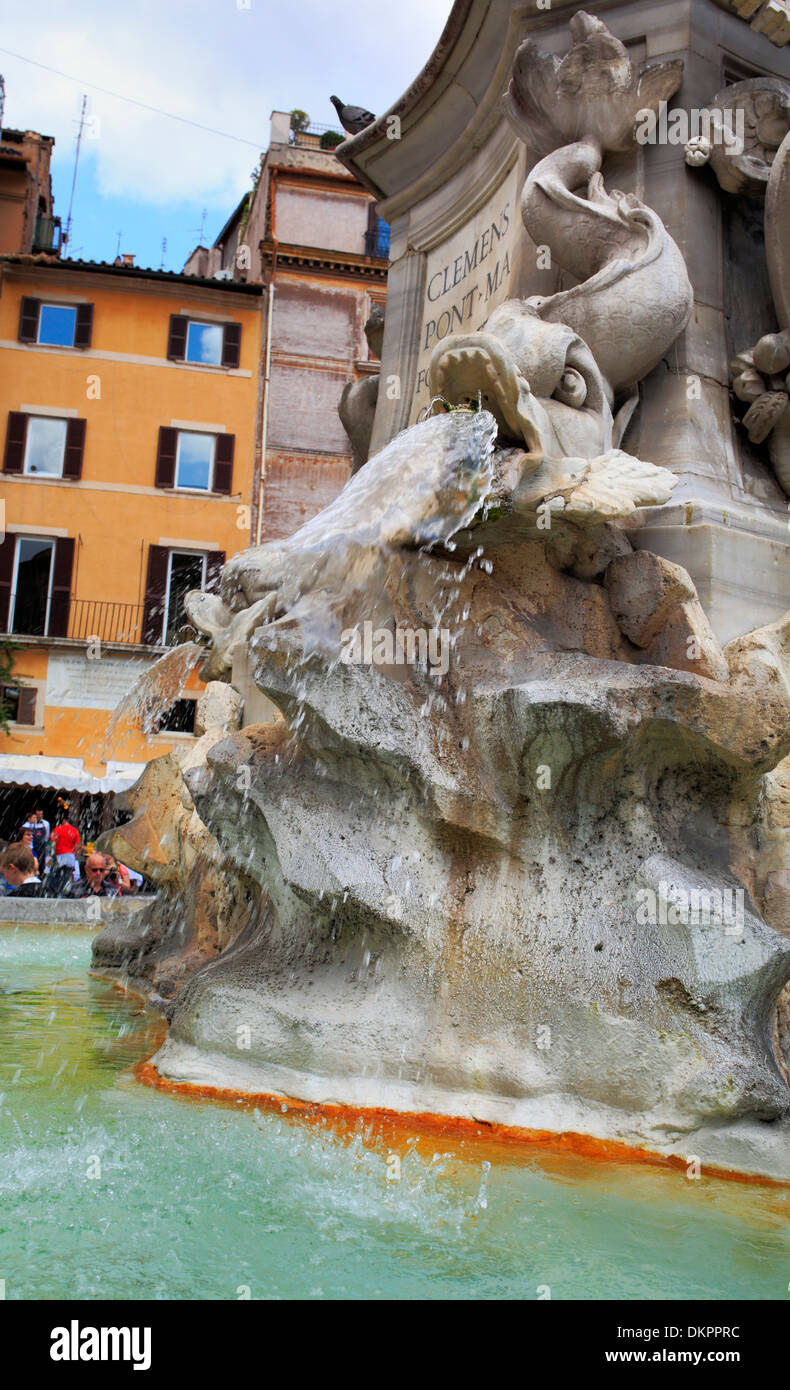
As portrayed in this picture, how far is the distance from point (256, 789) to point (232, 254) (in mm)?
33503

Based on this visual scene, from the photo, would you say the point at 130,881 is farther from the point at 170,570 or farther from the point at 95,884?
the point at 170,570

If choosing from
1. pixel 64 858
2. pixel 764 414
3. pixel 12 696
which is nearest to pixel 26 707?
pixel 12 696

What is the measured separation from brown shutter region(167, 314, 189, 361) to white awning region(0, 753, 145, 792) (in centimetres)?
1050

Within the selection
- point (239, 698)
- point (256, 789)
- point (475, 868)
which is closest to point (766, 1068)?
point (475, 868)

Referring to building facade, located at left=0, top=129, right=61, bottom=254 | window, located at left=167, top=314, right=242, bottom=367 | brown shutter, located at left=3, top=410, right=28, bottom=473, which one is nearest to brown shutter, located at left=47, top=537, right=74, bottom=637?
brown shutter, located at left=3, top=410, right=28, bottom=473

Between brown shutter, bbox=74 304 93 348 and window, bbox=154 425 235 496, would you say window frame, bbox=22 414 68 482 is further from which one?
window, bbox=154 425 235 496

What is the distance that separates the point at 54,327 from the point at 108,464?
3.27 metres

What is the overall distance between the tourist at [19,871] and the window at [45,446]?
15588 mm

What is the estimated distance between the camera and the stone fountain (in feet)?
11.1

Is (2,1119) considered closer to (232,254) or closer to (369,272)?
(369,272)

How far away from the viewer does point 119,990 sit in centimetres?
599

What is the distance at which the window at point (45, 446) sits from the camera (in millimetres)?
25797

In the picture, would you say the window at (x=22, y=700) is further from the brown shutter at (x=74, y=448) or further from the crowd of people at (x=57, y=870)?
the crowd of people at (x=57, y=870)

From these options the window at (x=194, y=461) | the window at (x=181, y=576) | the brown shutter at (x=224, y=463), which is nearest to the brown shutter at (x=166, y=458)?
the window at (x=194, y=461)
